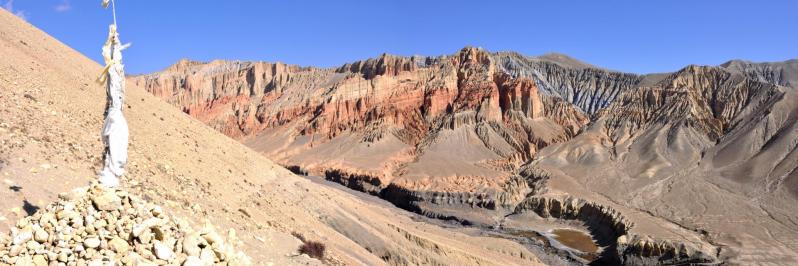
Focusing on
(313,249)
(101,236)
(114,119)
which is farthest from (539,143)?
(101,236)

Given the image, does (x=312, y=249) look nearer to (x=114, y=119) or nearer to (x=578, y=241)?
(x=114, y=119)

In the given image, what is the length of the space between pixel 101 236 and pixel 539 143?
2794 inches

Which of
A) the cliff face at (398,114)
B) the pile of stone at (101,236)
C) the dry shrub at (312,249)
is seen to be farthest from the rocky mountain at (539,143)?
the pile of stone at (101,236)

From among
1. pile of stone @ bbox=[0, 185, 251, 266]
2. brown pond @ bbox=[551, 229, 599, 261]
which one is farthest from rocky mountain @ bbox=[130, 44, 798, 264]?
pile of stone @ bbox=[0, 185, 251, 266]

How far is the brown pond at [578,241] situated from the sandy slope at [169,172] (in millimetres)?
10999

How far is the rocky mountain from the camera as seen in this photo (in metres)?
46.8

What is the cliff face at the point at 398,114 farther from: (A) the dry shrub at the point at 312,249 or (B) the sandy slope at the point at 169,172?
(A) the dry shrub at the point at 312,249

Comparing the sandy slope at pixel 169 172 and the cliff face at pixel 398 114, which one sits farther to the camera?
the cliff face at pixel 398 114

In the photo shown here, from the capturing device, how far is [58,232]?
265 inches

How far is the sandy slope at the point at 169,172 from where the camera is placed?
39.9 feet

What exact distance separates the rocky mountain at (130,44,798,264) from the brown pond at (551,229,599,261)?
1.08m

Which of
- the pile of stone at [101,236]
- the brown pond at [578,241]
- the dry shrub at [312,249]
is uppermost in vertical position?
the pile of stone at [101,236]

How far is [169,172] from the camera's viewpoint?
16.3 m

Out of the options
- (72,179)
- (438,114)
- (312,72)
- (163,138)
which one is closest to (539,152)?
(438,114)
